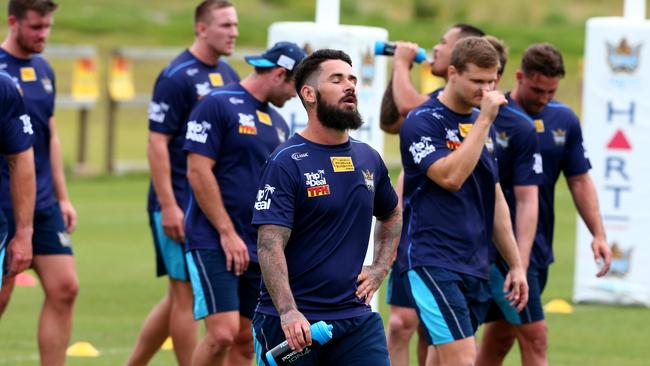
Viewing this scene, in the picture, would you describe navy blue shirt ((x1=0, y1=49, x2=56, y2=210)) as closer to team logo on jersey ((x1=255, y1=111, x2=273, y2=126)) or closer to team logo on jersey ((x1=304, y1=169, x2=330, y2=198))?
team logo on jersey ((x1=255, y1=111, x2=273, y2=126))

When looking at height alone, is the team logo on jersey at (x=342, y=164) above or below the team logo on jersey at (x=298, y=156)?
below

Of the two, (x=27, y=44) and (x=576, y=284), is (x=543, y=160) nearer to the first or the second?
(x=27, y=44)

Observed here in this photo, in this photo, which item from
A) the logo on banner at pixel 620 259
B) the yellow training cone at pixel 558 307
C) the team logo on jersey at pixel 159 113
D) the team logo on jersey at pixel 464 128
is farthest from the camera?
the logo on banner at pixel 620 259

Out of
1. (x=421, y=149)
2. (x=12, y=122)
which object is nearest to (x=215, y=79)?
(x=12, y=122)

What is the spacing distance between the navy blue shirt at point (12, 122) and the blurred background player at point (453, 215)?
212cm

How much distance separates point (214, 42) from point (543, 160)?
228 centimetres

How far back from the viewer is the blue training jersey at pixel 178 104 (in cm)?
1074

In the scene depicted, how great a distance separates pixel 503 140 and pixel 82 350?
12.0 feet

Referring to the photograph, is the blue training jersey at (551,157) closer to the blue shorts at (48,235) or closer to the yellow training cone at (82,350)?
the blue shorts at (48,235)

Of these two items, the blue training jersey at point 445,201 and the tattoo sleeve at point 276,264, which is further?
Answer: the blue training jersey at point 445,201

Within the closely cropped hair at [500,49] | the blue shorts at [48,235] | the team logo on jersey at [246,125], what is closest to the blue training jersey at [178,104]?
the blue shorts at [48,235]

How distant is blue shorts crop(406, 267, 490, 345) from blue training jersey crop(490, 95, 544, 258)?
109cm

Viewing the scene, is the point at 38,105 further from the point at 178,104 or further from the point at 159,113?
the point at 178,104

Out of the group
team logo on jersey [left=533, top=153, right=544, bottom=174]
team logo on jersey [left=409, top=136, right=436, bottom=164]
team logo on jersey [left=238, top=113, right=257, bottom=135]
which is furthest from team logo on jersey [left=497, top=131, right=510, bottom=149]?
team logo on jersey [left=238, top=113, right=257, bottom=135]
